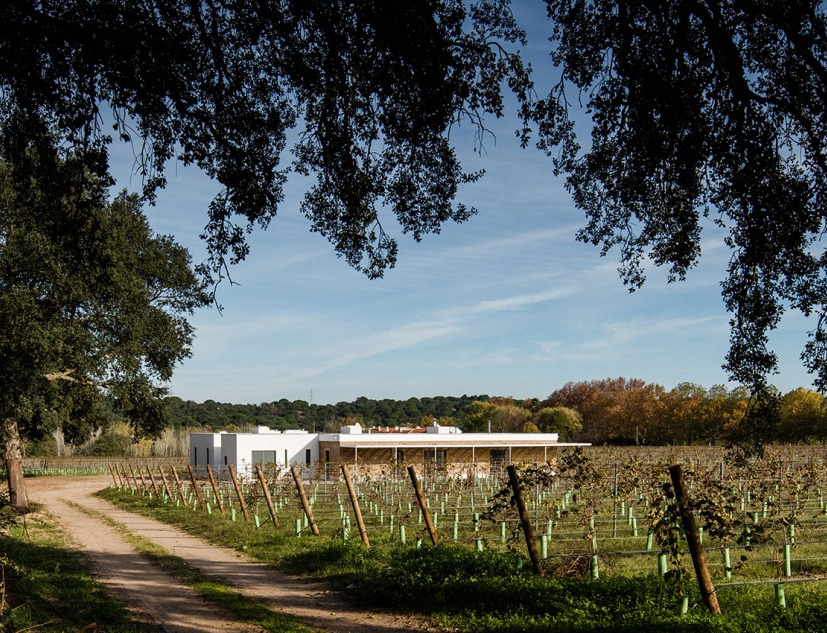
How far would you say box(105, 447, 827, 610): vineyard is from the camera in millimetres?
8164

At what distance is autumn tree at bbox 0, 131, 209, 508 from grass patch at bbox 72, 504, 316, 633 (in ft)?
18.8

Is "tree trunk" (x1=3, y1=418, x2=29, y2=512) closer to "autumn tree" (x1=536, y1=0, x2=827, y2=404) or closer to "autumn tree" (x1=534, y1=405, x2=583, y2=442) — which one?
"autumn tree" (x1=536, y1=0, x2=827, y2=404)

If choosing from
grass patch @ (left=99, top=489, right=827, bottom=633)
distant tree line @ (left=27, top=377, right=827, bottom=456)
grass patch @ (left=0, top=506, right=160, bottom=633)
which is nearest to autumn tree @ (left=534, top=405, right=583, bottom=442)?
distant tree line @ (left=27, top=377, right=827, bottom=456)

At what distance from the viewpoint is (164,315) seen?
24547 millimetres

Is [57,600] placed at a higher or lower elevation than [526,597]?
lower

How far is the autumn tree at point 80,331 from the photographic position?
1898 centimetres

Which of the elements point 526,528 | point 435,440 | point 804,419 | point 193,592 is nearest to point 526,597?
point 526,528

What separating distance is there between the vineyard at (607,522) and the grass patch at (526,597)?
0.92ft

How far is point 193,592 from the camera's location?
10.3 m

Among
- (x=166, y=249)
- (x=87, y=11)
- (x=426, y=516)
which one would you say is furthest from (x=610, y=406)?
(x=87, y=11)

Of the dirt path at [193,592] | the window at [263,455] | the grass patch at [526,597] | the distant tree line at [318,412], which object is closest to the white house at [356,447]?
the window at [263,455]

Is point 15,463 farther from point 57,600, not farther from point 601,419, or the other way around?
point 601,419

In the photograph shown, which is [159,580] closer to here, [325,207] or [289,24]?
[325,207]

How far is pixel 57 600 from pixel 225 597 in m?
2.04
